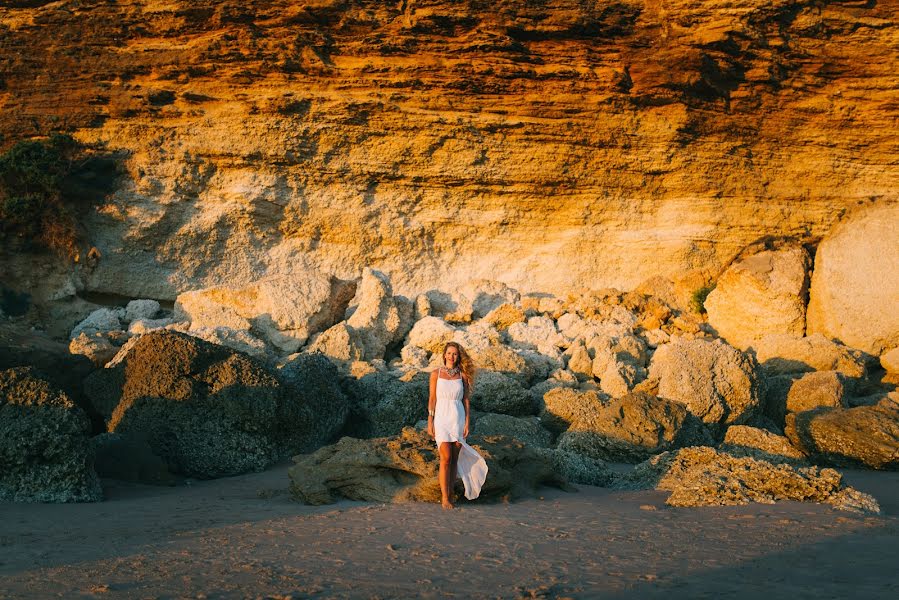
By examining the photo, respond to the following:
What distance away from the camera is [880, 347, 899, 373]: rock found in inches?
489

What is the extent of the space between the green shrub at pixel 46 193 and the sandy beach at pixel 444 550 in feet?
30.8

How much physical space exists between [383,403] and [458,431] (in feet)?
12.5

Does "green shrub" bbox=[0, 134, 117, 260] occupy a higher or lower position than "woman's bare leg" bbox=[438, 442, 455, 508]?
higher

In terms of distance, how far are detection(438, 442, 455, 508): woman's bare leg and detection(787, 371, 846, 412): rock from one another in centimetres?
578

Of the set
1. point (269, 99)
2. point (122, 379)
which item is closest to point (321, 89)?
point (269, 99)

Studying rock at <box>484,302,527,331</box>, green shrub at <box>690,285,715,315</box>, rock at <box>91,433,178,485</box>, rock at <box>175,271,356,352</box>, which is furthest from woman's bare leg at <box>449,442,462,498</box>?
green shrub at <box>690,285,715,315</box>

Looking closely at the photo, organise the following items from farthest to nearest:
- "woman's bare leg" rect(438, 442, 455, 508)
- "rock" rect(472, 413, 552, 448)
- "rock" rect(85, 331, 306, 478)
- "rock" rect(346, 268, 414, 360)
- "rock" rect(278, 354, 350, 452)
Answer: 1. "rock" rect(346, 268, 414, 360)
2. "rock" rect(472, 413, 552, 448)
3. "rock" rect(278, 354, 350, 452)
4. "rock" rect(85, 331, 306, 478)
5. "woman's bare leg" rect(438, 442, 455, 508)

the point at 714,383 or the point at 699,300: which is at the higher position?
the point at 699,300

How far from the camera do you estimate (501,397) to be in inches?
395

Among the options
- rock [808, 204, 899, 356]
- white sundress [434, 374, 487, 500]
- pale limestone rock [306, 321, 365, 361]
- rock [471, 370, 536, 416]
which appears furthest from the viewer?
rock [808, 204, 899, 356]

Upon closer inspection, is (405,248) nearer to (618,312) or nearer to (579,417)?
(618,312)

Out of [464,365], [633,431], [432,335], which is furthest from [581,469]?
[432,335]

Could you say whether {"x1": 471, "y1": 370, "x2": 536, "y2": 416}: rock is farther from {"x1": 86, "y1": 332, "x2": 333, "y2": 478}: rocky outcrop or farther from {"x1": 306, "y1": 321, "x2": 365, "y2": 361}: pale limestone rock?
{"x1": 306, "y1": 321, "x2": 365, "y2": 361}: pale limestone rock

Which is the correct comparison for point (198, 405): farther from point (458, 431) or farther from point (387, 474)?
point (458, 431)
